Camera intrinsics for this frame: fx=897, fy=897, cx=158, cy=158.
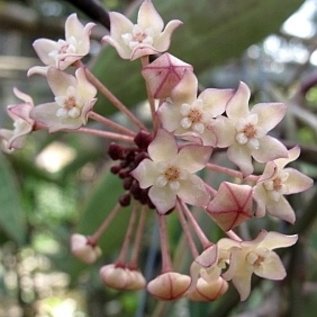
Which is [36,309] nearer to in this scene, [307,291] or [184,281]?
[307,291]

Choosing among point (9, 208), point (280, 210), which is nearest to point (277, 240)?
point (280, 210)

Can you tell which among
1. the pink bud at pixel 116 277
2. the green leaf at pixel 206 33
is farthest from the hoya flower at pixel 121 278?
the green leaf at pixel 206 33

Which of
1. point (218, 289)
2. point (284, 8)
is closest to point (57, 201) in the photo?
point (284, 8)

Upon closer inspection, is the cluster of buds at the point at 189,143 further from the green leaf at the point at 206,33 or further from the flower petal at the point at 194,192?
the green leaf at the point at 206,33

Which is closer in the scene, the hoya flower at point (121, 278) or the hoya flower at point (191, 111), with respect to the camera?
the hoya flower at point (191, 111)

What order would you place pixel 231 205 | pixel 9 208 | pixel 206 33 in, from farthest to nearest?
pixel 9 208, pixel 206 33, pixel 231 205

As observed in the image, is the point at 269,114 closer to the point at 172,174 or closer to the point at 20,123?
the point at 172,174

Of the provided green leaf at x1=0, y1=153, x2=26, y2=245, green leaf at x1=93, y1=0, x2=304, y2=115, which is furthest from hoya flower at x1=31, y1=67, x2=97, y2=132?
green leaf at x1=0, y1=153, x2=26, y2=245
